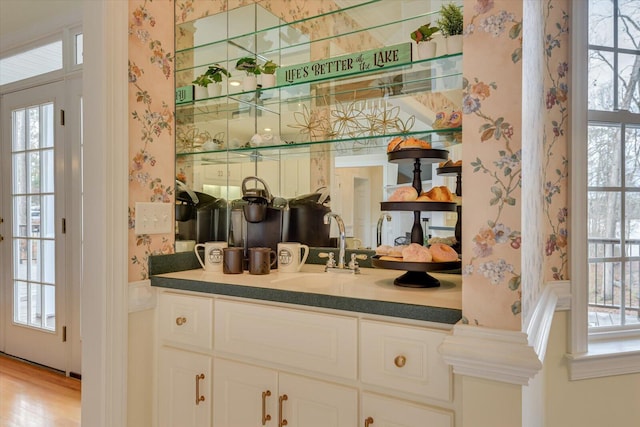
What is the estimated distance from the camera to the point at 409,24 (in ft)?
5.90

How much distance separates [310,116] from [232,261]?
2.66ft

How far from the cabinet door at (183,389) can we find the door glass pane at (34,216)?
2110 mm

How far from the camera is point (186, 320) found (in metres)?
1.63

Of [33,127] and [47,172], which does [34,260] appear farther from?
[33,127]

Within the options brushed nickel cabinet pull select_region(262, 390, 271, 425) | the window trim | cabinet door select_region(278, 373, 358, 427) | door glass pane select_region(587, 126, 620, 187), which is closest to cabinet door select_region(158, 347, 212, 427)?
brushed nickel cabinet pull select_region(262, 390, 271, 425)

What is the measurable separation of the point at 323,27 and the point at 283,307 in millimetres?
1406

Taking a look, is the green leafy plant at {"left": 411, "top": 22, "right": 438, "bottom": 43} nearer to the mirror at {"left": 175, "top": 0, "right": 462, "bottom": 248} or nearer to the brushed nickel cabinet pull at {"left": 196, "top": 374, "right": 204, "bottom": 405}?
the mirror at {"left": 175, "top": 0, "right": 462, "bottom": 248}

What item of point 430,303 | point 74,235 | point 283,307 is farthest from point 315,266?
point 74,235

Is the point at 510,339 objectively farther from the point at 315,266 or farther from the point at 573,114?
the point at 573,114

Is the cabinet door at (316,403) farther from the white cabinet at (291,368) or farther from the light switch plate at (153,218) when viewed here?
the light switch plate at (153,218)

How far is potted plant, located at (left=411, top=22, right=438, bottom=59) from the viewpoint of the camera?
1497 mm

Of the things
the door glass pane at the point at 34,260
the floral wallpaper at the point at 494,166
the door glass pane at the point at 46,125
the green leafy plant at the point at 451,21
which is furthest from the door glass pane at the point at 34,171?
the floral wallpaper at the point at 494,166

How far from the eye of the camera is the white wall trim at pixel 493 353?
3.20 feet

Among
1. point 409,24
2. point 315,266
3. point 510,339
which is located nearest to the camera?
point 510,339
